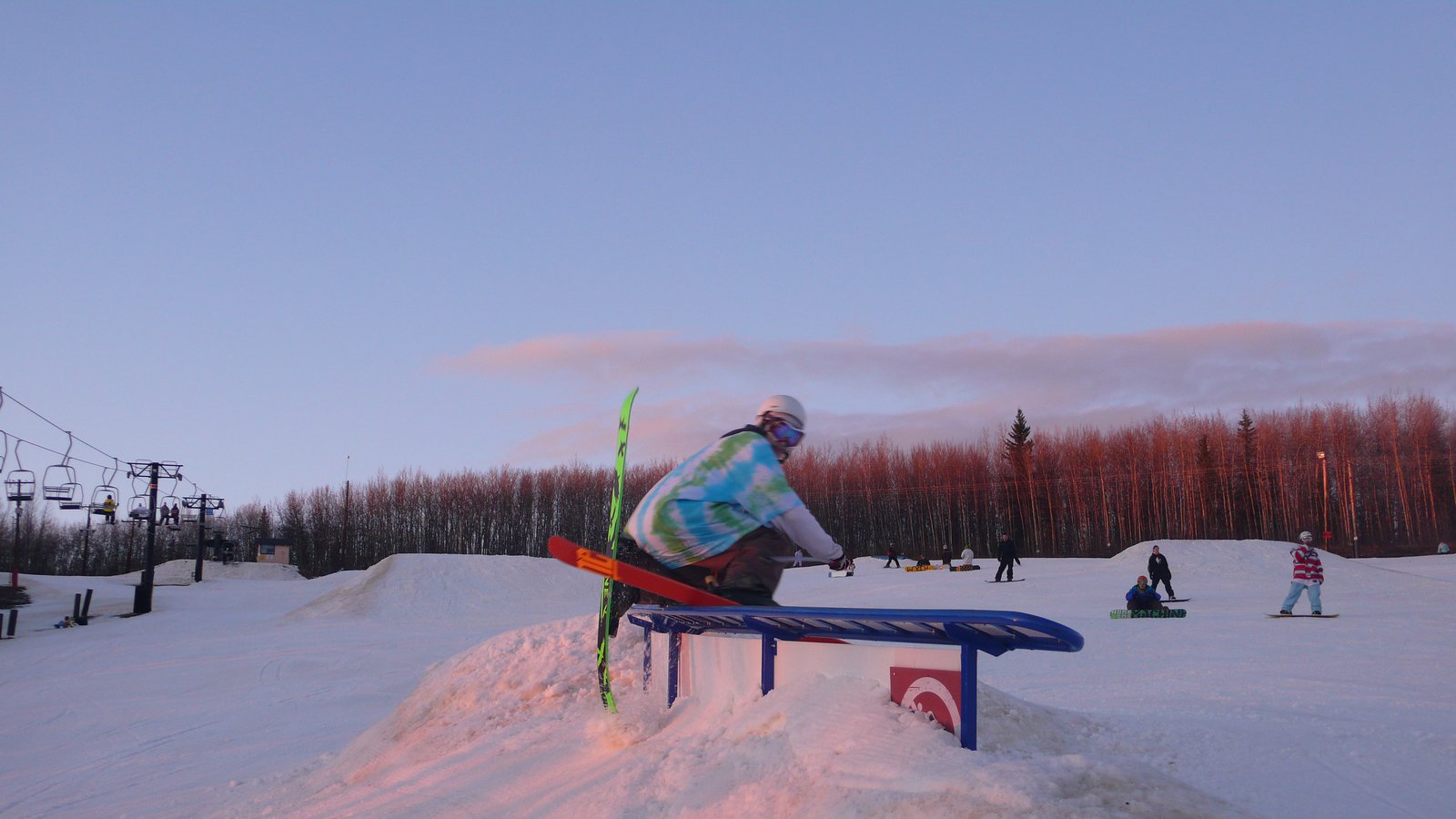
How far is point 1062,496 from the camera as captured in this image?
4788 centimetres

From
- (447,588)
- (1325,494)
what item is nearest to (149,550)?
(447,588)

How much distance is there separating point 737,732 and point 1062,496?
47616 millimetres

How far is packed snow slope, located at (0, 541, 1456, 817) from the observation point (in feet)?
9.19

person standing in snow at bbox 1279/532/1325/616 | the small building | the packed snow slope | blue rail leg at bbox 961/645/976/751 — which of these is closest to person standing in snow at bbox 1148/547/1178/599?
the packed snow slope

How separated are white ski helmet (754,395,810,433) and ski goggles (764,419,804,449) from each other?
16 millimetres

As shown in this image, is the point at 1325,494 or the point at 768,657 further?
the point at 1325,494

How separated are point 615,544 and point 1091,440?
163 feet

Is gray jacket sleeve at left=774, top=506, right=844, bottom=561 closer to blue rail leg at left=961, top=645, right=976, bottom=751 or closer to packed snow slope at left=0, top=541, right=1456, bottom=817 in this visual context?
packed snow slope at left=0, top=541, right=1456, bottom=817

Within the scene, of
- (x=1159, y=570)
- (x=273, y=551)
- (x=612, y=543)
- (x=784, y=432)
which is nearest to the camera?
(x=784, y=432)

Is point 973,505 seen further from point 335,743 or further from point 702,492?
point 702,492

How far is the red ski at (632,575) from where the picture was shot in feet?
14.0

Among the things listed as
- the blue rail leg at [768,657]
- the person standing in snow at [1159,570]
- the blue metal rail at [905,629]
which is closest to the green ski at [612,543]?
the blue metal rail at [905,629]

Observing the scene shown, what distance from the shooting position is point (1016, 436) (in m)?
57.1

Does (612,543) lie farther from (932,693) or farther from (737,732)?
(932,693)
